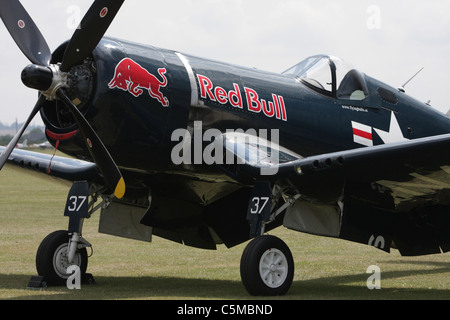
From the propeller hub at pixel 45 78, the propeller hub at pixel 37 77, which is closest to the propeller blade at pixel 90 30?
the propeller hub at pixel 45 78

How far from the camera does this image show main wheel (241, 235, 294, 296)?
9.16 meters

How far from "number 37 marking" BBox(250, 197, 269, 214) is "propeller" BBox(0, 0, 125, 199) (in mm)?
1559

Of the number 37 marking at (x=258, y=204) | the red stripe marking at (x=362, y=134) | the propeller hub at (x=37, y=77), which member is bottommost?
the number 37 marking at (x=258, y=204)

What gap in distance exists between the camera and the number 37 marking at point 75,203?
34.2 feet

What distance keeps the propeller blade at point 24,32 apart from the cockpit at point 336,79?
3.56m

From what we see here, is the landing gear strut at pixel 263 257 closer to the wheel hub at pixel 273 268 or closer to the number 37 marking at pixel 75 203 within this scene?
the wheel hub at pixel 273 268

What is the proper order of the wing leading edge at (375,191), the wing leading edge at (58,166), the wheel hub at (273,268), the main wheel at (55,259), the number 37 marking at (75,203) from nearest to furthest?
1. the wing leading edge at (375,191)
2. the wheel hub at (273,268)
3. the main wheel at (55,259)
4. the number 37 marking at (75,203)
5. the wing leading edge at (58,166)

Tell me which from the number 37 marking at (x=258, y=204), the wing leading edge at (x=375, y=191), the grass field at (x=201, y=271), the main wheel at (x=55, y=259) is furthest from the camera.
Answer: the main wheel at (x=55, y=259)

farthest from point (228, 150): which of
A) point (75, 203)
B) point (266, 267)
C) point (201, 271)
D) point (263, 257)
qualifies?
point (201, 271)

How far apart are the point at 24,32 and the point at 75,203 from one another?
2326mm

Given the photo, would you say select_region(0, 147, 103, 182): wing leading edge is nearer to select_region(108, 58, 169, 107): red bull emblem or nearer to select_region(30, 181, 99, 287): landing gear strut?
select_region(30, 181, 99, 287): landing gear strut

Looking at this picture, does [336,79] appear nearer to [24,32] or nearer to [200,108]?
[200,108]

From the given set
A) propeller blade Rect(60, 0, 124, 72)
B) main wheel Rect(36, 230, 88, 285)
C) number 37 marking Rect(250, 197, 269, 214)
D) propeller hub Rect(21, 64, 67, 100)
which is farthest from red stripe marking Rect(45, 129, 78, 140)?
number 37 marking Rect(250, 197, 269, 214)

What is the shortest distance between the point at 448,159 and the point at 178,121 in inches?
123
